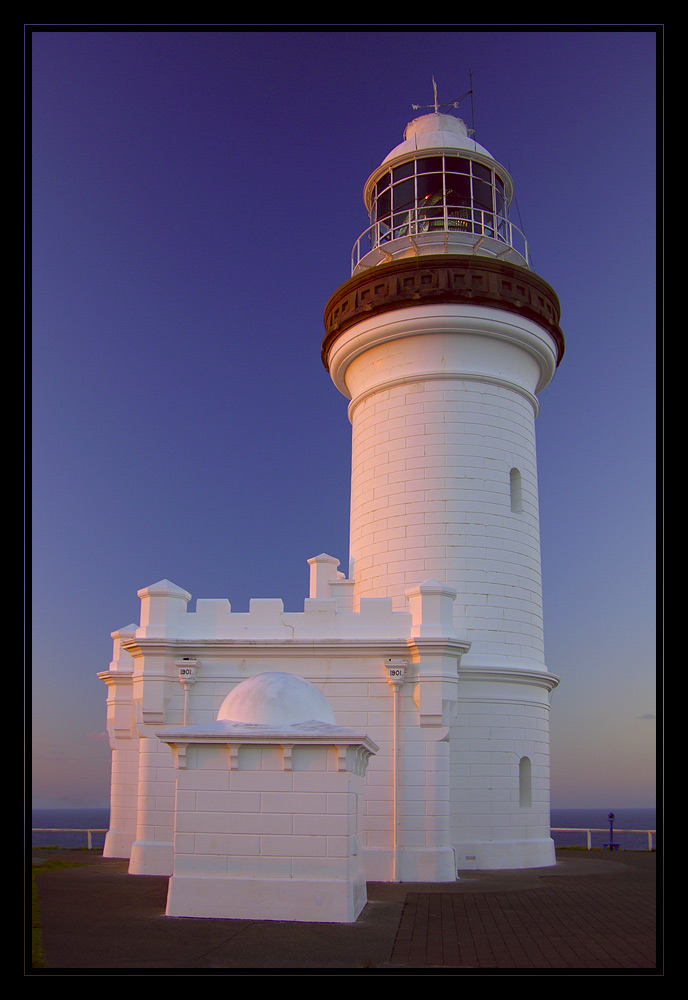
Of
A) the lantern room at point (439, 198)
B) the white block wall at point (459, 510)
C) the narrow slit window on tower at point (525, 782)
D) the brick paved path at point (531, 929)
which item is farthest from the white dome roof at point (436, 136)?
the brick paved path at point (531, 929)

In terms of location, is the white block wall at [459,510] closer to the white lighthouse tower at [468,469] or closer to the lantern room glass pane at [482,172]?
the white lighthouse tower at [468,469]

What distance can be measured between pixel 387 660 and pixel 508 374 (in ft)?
22.8

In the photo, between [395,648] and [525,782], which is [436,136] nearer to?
[395,648]

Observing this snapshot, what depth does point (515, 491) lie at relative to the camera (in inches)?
756

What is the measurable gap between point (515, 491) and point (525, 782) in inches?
227

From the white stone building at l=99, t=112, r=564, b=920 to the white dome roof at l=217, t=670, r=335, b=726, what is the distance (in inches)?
1.2

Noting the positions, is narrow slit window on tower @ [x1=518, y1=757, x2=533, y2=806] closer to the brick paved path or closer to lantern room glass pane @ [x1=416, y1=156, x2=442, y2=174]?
the brick paved path

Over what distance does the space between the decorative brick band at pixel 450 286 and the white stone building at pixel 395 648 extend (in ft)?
0.15

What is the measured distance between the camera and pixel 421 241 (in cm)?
2036

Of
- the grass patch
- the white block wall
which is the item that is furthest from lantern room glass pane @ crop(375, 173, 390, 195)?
the grass patch

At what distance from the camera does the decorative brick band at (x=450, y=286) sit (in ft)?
61.4
